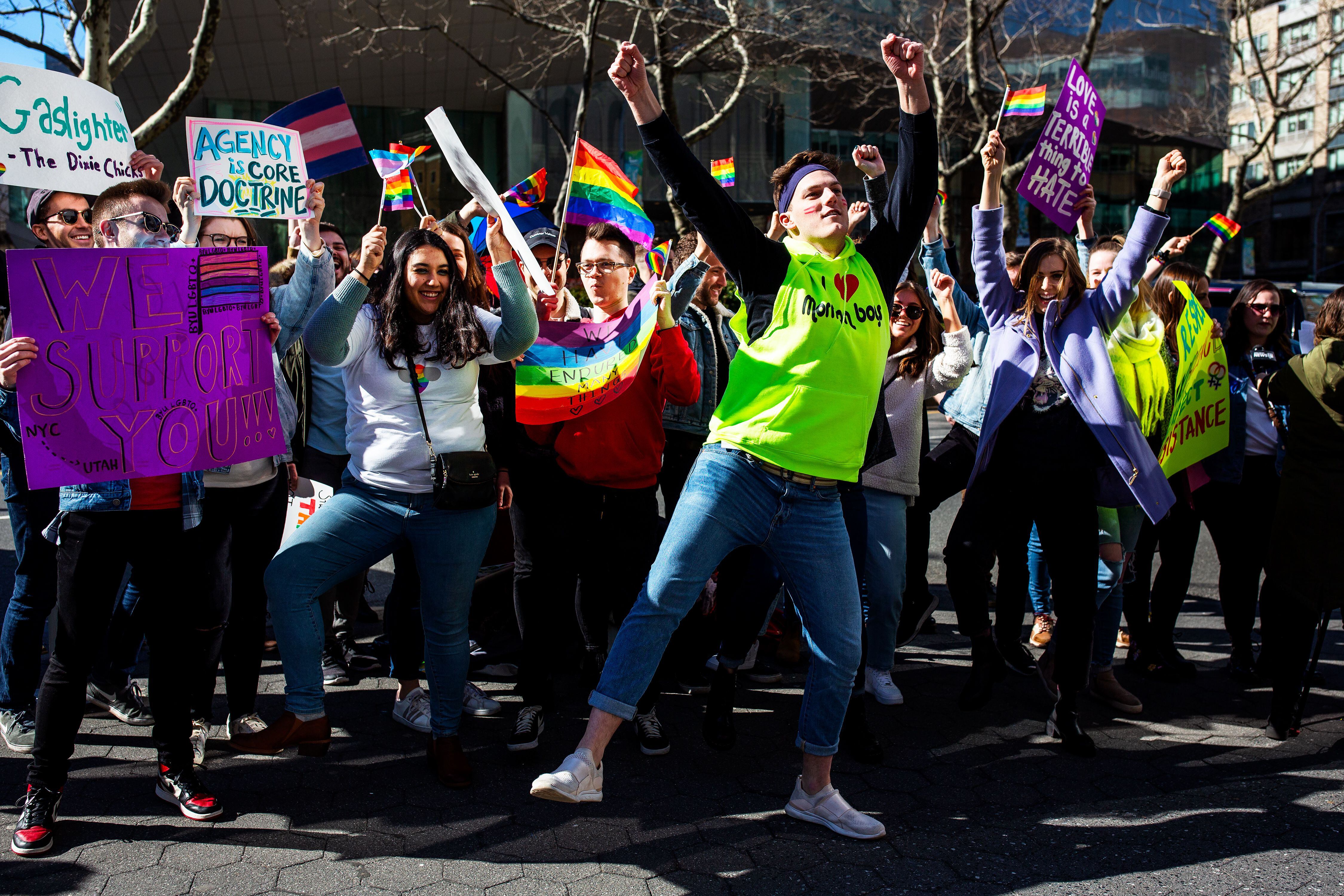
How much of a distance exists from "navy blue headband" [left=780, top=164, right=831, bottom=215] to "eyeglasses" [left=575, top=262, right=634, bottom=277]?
0.85m

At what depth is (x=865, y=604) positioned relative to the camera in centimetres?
462

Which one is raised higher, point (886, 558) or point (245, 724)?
point (886, 558)

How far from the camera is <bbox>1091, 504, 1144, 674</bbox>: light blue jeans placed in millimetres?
4477

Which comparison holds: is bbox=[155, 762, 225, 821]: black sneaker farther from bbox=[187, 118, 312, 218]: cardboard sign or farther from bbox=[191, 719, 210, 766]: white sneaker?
bbox=[187, 118, 312, 218]: cardboard sign

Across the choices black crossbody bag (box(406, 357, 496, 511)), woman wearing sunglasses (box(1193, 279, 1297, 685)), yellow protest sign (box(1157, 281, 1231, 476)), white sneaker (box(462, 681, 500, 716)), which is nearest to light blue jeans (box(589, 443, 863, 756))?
black crossbody bag (box(406, 357, 496, 511))

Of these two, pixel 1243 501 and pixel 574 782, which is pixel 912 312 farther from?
pixel 574 782

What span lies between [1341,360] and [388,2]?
23.7 metres

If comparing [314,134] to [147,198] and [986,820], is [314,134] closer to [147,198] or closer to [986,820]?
[147,198]

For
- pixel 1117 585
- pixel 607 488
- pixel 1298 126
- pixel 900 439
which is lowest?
pixel 1117 585

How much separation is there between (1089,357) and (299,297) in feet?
9.44

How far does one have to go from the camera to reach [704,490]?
310cm

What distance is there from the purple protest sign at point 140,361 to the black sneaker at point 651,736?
1.67 m

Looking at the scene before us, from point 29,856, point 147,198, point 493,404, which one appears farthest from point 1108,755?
point 147,198

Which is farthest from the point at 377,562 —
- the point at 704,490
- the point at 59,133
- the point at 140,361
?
the point at 59,133
